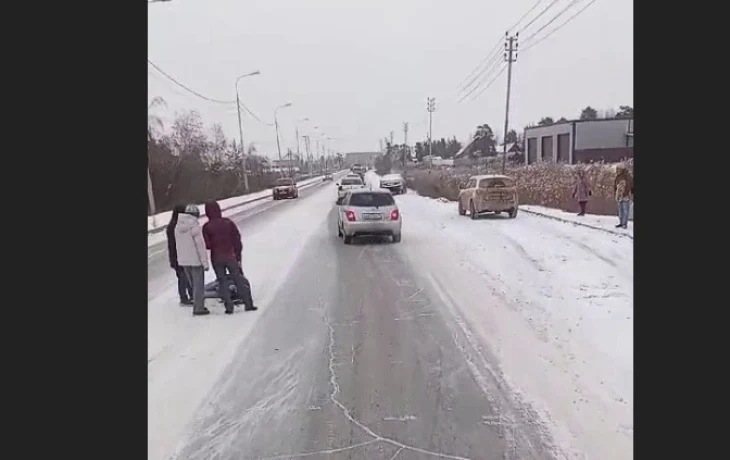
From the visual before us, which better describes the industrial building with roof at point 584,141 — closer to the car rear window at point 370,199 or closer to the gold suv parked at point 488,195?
the car rear window at point 370,199

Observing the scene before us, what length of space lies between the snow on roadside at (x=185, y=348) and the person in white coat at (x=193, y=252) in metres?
0.16

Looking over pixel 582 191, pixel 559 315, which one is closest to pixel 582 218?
pixel 582 191

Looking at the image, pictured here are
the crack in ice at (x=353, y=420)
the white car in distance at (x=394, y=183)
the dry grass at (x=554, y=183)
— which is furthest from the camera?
the white car in distance at (x=394, y=183)

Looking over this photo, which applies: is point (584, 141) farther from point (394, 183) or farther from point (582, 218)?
Answer: point (394, 183)

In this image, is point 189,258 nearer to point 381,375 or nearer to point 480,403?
point 381,375

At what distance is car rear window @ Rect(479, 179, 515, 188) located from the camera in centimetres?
1426

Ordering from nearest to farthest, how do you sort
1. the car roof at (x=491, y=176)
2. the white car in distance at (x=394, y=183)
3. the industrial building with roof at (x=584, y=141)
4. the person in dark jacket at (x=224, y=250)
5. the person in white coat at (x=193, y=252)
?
the industrial building with roof at (x=584, y=141), the person in white coat at (x=193, y=252), the person in dark jacket at (x=224, y=250), the car roof at (x=491, y=176), the white car in distance at (x=394, y=183)

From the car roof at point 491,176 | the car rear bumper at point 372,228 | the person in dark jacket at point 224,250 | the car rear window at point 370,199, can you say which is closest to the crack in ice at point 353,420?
the person in dark jacket at point 224,250

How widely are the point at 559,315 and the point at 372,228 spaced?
23.6 ft

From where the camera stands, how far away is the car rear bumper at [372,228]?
1330 centimetres

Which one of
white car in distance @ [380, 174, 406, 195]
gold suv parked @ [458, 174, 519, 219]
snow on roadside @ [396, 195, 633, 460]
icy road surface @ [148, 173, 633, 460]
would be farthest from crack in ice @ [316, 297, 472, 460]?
white car in distance @ [380, 174, 406, 195]

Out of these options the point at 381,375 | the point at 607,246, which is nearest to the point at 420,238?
the point at 607,246

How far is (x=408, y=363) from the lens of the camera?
5.04 m

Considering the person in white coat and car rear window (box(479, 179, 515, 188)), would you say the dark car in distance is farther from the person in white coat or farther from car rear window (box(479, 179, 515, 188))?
car rear window (box(479, 179, 515, 188))
